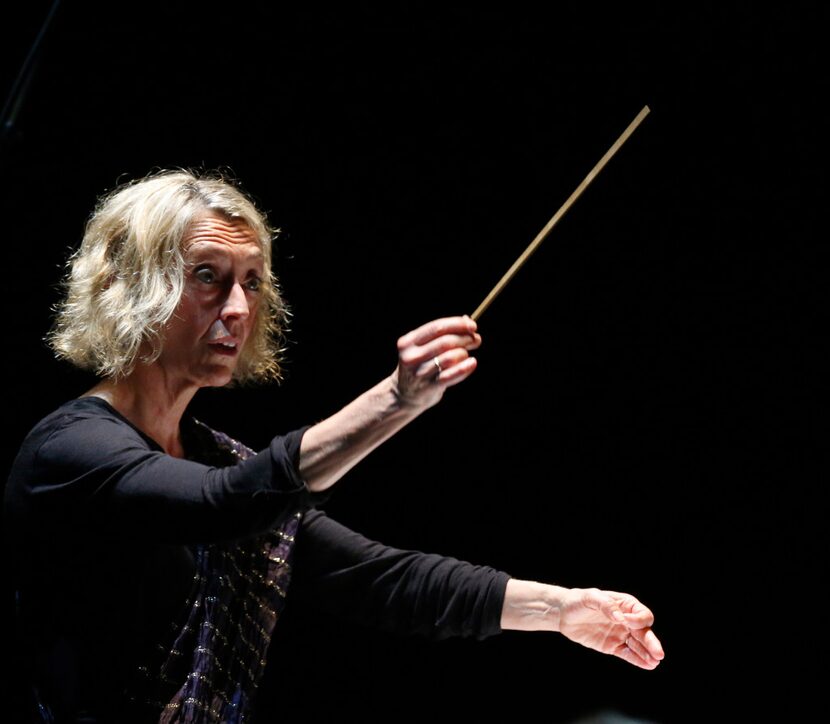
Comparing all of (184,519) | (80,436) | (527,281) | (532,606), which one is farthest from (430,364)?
(527,281)

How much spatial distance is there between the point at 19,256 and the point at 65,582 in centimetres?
81

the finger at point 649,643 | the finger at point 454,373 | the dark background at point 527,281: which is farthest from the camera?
the dark background at point 527,281

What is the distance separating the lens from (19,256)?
6.06 ft

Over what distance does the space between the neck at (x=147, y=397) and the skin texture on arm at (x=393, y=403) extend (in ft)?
1.75

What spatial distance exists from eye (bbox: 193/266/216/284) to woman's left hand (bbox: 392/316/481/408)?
538 mm

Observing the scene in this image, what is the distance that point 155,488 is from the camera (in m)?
1.07

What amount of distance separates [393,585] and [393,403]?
24.5 inches

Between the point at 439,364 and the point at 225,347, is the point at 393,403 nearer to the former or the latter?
the point at 439,364

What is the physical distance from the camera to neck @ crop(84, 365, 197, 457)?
1457 mm

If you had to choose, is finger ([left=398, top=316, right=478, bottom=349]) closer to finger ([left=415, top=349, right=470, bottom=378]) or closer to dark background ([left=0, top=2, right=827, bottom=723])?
finger ([left=415, top=349, right=470, bottom=378])

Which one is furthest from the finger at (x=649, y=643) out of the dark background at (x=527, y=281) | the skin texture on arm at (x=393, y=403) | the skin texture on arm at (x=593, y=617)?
the skin texture on arm at (x=393, y=403)

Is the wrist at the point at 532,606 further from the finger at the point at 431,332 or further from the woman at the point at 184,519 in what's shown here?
the finger at the point at 431,332

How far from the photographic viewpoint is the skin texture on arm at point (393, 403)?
101 cm

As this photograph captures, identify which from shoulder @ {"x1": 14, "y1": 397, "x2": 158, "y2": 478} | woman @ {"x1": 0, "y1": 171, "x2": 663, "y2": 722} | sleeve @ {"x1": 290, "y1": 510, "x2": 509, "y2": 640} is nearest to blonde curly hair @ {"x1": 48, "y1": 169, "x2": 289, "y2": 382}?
woman @ {"x1": 0, "y1": 171, "x2": 663, "y2": 722}
